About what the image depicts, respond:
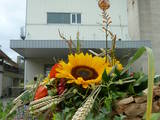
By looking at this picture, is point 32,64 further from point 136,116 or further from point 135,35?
point 136,116

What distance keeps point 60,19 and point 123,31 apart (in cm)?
308

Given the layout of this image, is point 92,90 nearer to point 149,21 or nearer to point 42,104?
point 42,104

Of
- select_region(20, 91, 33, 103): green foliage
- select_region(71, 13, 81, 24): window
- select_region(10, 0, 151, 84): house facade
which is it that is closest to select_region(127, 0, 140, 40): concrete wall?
select_region(10, 0, 151, 84): house facade

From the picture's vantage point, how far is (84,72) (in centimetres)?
73

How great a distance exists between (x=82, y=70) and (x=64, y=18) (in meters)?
13.1

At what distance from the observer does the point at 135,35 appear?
14273 millimetres

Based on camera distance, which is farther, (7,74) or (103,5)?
(7,74)

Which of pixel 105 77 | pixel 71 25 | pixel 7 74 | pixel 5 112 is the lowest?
pixel 7 74

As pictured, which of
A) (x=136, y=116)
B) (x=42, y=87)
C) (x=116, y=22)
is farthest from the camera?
(x=116, y=22)

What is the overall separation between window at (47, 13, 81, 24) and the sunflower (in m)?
12.9

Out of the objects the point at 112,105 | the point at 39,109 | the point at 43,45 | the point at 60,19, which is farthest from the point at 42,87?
the point at 60,19

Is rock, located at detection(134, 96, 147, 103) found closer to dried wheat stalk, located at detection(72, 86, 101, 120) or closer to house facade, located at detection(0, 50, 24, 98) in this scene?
dried wheat stalk, located at detection(72, 86, 101, 120)

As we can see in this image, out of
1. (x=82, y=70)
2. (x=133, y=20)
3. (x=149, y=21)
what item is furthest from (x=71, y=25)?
(x=82, y=70)

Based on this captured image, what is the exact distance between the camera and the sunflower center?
720mm
